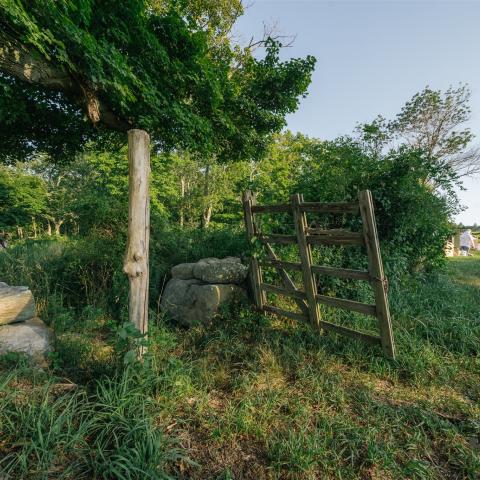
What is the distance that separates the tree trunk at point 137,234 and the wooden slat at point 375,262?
8.43 ft

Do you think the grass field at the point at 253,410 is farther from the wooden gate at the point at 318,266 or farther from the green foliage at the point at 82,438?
the wooden gate at the point at 318,266

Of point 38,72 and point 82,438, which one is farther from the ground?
point 38,72

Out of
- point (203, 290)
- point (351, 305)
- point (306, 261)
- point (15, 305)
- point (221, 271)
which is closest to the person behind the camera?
point (351, 305)

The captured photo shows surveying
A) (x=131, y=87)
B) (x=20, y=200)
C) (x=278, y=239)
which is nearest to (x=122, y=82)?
(x=131, y=87)

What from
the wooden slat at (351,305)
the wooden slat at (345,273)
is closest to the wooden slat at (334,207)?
the wooden slat at (345,273)

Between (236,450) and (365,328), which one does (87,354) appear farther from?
(365,328)

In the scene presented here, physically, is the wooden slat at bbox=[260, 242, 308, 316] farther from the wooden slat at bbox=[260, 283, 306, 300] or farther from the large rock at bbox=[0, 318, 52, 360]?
the large rock at bbox=[0, 318, 52, 360]

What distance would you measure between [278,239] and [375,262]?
1.48 meters

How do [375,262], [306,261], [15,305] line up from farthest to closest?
[306,261]
[15,305]
[375,262]

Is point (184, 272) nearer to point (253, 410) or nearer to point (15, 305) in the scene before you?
point (15, 305)

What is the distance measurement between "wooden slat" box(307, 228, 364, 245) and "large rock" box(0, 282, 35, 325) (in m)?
3.97

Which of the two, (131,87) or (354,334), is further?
(131,87)

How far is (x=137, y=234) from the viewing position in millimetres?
3025

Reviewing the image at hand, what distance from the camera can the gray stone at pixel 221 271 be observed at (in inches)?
180
